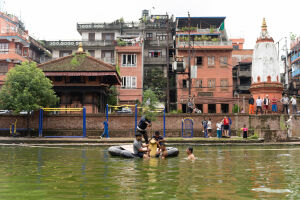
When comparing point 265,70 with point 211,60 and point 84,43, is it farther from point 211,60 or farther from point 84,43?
point 84,43

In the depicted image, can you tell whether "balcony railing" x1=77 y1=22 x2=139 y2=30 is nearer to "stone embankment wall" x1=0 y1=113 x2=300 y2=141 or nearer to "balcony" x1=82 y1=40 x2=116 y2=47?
"balcony" x1=82 y1=40 x2=116 y2=47

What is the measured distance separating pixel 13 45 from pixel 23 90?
2426cm

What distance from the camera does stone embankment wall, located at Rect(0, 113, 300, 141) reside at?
29.5 metres

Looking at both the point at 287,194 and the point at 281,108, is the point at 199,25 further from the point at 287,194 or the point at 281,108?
the point at 287,194

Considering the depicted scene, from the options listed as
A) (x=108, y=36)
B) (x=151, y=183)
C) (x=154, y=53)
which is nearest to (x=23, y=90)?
(x=151, y=183)

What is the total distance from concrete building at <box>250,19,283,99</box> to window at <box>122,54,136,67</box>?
65.2ft

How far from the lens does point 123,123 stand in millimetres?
30359

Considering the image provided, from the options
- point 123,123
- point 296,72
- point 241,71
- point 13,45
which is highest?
point 13,45

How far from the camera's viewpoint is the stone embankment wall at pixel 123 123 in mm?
29469

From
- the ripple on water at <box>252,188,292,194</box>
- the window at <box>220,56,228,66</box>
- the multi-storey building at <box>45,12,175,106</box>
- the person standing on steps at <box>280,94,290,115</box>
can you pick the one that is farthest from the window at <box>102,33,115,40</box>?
the ripple on water at <box>252,188,292,194</box>

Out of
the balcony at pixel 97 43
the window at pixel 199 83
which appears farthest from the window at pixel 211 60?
the balcony at pixel 97 43

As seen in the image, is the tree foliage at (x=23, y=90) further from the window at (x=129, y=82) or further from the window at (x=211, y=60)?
the window at (x=211, y=60)

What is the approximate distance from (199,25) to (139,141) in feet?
143

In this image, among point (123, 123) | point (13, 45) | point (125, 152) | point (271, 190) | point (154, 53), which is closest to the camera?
point (271, 190)
